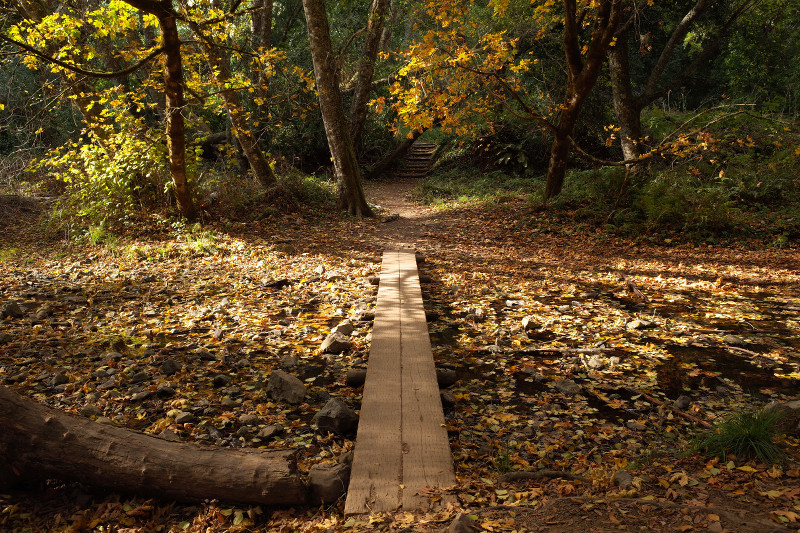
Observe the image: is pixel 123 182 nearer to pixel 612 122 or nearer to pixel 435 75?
pixel 435 75

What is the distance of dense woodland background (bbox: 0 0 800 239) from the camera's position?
7789 millimetres

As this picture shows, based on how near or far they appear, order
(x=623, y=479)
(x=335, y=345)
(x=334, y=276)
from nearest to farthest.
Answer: (x=623, y=479), (x=335, y=345), (x=334, y=276)

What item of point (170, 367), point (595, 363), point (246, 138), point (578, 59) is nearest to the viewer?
point (170, 367)

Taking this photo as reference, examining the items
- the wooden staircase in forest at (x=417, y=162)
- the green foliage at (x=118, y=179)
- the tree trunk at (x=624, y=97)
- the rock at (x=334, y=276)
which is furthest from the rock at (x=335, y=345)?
the wooden staircase in forest at (x=417, y=162)

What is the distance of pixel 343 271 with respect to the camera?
6863 millimetres

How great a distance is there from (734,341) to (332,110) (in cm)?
827

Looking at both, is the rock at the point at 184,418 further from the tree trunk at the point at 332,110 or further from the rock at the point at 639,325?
the tree trunk at the point at 332,110

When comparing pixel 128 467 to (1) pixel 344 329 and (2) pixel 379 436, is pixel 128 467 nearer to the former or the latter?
(2) pixel 379 436

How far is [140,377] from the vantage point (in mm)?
3611

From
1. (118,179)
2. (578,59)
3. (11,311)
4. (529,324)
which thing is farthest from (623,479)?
(118,179)

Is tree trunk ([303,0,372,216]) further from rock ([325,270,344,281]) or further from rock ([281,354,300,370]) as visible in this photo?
rock ([281,354,300,370])

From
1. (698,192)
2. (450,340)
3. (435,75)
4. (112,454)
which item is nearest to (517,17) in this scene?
(435,75)

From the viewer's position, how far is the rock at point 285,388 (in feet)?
11.1

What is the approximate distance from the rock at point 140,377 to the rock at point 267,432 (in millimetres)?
1225
